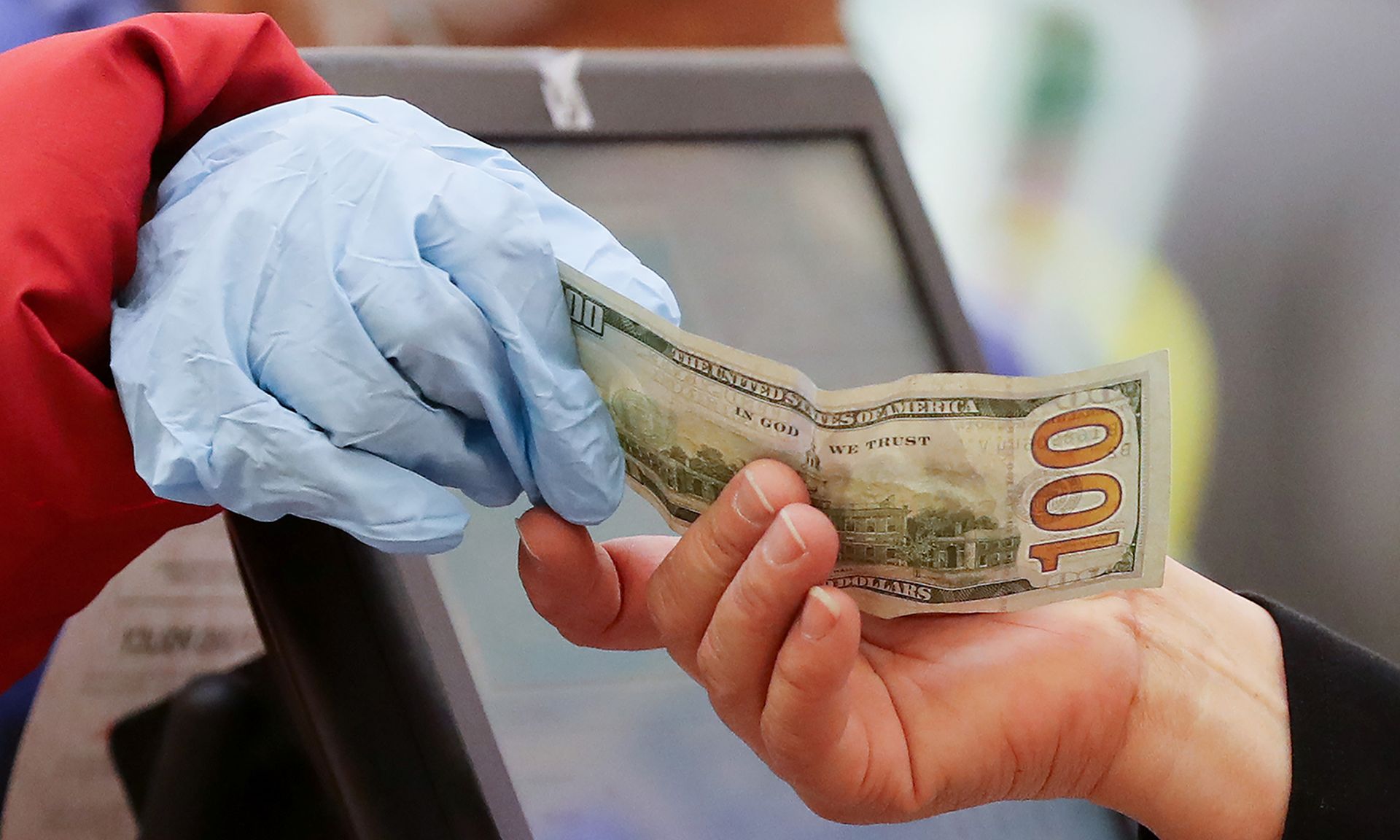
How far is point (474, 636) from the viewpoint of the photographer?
714mm

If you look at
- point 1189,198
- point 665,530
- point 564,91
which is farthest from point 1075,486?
point 1189,198

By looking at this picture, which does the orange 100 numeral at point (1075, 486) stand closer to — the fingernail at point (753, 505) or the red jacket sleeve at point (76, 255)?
the fingernail at point (753, 505)

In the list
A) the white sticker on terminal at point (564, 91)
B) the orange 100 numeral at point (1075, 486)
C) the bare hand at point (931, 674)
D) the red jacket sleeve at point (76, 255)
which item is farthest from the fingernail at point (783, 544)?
the white sticker on terminal at point (564, 91)

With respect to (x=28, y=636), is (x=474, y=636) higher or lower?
lower

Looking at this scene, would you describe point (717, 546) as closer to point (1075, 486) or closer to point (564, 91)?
point (1075, 486)

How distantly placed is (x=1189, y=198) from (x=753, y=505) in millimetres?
1433

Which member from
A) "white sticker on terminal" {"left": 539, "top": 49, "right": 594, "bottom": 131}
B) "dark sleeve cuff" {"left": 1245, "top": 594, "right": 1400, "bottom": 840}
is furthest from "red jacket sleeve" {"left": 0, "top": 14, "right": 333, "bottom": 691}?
"dark sleeve cuff" {"left": 1245, "top": 594, "right": 1400, "bottom": 840}

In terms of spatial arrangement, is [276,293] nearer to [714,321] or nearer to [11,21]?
[714,321]

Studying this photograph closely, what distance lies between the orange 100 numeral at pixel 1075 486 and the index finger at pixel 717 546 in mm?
112

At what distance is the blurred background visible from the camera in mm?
1437

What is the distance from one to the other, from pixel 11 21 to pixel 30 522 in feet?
2.21

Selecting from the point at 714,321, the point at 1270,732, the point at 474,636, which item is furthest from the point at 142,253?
the point at 1270,732

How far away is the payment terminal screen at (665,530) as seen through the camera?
2.31ft

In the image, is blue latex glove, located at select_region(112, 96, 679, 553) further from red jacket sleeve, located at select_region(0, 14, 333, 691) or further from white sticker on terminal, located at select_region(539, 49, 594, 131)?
white sticker on terminal, located at select_region(539, 49, 594, 131)
